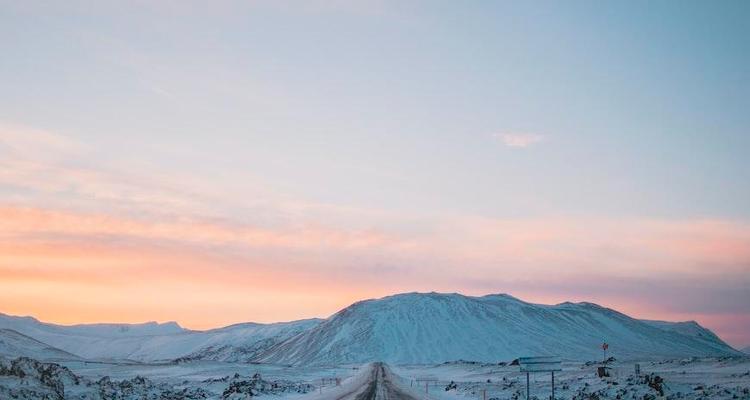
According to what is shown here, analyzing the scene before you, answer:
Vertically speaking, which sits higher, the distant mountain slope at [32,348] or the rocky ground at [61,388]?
the distant mountain slope at [32,348]

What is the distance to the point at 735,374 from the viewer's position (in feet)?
154

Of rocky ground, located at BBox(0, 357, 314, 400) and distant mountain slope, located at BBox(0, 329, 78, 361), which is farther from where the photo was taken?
distant mountain slope, located at BBox(0, 329, 78, 361)

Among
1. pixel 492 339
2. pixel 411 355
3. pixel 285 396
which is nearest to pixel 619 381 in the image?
pixel 285 396

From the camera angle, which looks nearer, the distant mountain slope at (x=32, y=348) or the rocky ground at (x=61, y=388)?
the rocky ground at (x=61, y=388)

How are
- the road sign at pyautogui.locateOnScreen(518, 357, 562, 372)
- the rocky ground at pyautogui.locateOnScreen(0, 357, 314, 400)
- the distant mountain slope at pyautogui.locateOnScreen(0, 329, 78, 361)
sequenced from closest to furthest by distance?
the rocky ground at pyautogui.locateOnScreen(0, 357, 314, 400) → the road sign at pyautogui.locateOnScreen(518, 357, 562, 372) → the distant mountain slope at pyautogui.locateOnScreen(0, 329, 78, 361)

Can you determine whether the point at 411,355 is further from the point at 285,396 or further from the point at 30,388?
the point at 30,388

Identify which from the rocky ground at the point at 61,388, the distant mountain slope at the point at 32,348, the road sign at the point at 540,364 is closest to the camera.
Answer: the rocky ground at the point at 61,388

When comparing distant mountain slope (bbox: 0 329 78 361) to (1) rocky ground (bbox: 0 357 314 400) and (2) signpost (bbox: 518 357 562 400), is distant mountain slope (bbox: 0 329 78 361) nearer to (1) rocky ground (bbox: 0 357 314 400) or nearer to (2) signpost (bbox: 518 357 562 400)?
(1) rocky ground (bbox: 0 357 314 400)

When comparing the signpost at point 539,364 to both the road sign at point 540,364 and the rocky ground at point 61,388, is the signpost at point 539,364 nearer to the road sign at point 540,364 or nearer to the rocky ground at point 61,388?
the road sign at point 540,364

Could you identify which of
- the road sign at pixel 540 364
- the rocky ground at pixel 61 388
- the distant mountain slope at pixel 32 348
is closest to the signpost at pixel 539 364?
the road sign at pixel 540 364

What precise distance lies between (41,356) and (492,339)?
10984 cm

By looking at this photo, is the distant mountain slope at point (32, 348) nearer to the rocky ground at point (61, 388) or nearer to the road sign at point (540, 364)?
the rocky ground at point (61, 388)

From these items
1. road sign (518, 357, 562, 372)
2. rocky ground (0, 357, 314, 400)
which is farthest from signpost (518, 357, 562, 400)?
rocky ground (0, 357, 314, 400)

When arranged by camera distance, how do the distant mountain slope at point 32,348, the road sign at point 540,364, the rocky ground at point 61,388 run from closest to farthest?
the rocky ground at point 61,388, the road sign at point 540,364, the distant mountain slope at point 32,348
